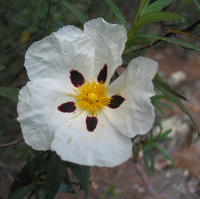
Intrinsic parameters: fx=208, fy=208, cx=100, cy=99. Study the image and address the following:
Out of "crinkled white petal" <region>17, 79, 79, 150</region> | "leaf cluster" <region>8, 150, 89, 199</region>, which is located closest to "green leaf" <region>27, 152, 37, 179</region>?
"leaf cluster" <region>8, 150, 89, 199</region>

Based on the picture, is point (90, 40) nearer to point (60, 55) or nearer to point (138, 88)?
point (60, 55)

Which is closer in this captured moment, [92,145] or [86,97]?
[92,145]

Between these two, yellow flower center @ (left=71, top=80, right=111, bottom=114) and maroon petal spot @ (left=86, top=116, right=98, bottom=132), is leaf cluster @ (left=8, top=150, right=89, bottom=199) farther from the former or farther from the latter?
yellow flower center @ (left=71, top=80, right=111, bottom=114)

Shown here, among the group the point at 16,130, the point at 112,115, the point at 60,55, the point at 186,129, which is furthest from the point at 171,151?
the point at 60,55

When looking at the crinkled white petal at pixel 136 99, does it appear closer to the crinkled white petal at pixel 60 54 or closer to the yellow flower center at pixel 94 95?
the yellow flower center at pixel 94 95

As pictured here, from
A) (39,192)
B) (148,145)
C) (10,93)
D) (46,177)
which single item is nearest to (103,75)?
(10,93)

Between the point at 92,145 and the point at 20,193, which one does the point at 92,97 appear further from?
the point at 20,193
